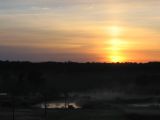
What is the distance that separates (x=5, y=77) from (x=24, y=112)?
38.0 meters

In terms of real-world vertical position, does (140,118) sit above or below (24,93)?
below

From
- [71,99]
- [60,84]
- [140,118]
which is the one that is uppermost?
[60,84]

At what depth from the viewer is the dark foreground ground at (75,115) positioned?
114 feet

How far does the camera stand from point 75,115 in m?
35.4

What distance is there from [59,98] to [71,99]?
2.16 metres

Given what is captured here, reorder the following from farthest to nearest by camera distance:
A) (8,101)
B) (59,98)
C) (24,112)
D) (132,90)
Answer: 1. (132,90)
2. (59,98)
3. (8,101)
4. (24,112)

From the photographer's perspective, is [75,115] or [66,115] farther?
[66,115]

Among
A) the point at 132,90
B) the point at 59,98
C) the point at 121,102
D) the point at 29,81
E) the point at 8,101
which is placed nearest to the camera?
the point at 8,101

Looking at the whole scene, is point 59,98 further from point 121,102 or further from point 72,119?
point 72,119

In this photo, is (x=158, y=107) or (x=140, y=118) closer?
(x=140, y=118)

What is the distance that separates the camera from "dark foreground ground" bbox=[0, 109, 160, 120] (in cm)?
3469

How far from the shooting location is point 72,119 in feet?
112

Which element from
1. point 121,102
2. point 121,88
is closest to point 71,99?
point 121,102

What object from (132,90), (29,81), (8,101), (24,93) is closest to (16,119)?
(8,101)
